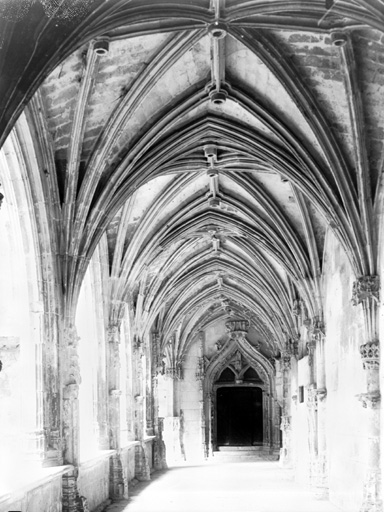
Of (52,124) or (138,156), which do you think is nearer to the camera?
(52,124)

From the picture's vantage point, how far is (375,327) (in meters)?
12.5

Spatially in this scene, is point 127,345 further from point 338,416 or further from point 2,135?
point 2,135

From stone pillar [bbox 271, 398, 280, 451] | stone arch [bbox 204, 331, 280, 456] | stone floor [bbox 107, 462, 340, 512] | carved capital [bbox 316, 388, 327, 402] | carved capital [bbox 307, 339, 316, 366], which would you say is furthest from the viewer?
stone arch [bbox 204, 331, 280, 456]

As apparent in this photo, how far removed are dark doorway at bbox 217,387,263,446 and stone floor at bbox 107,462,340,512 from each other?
34.1ft

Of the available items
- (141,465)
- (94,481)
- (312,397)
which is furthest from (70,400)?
(141,465)

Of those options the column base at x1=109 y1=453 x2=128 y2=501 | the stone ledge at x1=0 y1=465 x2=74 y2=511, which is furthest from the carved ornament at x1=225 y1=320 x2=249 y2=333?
the stone ledge at x1=0 y1=465 x2=74 y2=511

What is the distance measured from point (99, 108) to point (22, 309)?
328 cm

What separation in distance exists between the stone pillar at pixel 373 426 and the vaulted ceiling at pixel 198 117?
1.45 metres

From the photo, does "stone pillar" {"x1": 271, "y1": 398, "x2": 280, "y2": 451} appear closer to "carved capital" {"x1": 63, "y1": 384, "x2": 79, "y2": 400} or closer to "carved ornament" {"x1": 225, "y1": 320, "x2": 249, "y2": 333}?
"carved ornament" {"x1": 225, "y1": 320, "x2": 249, "y2": 333}

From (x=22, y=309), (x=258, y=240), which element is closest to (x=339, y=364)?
(x=258, y=240)

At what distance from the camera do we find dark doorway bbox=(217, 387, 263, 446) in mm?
35938

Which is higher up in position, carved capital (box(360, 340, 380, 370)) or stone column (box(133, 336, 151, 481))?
carved capital (box(360, 340, 380, 370))

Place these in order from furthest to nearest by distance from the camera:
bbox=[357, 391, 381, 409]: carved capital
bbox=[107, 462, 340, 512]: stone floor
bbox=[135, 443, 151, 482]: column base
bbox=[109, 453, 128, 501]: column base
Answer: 1. bbox=[135, 443, 151, 482]: column base
2. bbox=[109, 453, 128, 501]: column base
3. bbox=[107, 462, 340, 512]: stone floor
4. bbox=[357, 391, 381, 409]: carved capital

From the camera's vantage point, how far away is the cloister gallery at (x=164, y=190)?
982cm
